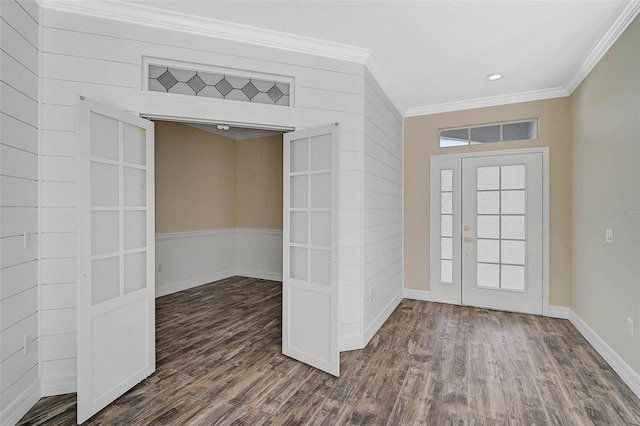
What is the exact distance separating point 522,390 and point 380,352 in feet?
3.78

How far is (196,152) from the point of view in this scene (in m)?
5.45

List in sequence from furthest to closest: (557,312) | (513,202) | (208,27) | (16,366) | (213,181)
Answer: (213,181)
(513,202)
(557,312)
(208,27)
(16,366)

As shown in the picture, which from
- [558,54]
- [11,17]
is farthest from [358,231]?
[11,17]

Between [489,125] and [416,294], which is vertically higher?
[489,125]

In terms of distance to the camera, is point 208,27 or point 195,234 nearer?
point 208,27

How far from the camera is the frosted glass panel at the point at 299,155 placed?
283cm

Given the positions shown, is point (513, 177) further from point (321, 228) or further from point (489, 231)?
point (321, 228)

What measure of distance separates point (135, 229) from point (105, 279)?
42cm

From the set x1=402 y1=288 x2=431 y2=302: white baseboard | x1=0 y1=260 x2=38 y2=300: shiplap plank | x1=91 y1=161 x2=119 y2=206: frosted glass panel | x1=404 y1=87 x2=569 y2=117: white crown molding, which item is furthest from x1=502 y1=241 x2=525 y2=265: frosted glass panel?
x1=0 y1=260 x2=38 y2=300: shiplap plank

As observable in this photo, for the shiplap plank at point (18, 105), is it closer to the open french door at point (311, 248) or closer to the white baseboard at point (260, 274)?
the open french door at point (311, 248)

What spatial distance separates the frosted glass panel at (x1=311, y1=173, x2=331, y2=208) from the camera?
8.72ft

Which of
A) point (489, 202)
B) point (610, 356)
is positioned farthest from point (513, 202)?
point (610, 356)

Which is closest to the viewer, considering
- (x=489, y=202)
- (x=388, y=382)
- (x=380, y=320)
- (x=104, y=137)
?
(x=104, y=137)

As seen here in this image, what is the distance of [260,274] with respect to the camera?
6.09 meters
